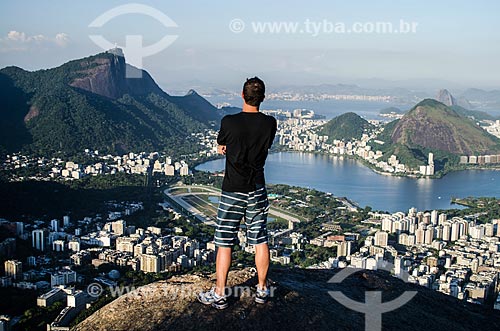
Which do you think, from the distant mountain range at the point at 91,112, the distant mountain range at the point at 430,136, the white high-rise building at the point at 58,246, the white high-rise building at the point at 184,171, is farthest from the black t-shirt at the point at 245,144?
the distant mountain range at the point at 430,136

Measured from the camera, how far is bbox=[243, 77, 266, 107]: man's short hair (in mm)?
1556

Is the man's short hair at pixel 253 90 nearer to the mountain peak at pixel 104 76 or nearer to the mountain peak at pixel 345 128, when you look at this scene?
the mountain peak at pixel 104 76

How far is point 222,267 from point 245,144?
36 centimetres

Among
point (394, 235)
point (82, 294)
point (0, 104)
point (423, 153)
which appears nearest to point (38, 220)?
point (82, 294)

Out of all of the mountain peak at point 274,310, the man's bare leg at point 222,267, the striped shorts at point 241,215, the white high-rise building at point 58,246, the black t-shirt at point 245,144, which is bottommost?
the white high-rise building at point 58,246

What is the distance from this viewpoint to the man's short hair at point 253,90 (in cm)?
156

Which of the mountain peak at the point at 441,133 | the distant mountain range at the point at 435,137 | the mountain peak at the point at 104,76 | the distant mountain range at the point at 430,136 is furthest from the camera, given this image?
the mountain peak at the point at 104,76

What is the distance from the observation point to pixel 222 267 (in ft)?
5.34

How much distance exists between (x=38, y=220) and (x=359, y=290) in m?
7.78

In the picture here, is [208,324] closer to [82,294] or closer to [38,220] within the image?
[82,294]

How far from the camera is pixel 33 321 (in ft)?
14.8

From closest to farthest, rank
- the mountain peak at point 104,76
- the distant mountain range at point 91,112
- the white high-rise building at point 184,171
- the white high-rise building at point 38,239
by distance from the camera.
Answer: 1. the white high-rise building at point 38,239
2. the white high-rise building at point 184,171
3. the distant mountain range at point 91,112
4. the mountain peak at point 104,76

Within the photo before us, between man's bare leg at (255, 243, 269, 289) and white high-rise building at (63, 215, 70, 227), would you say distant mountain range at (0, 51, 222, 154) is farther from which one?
man's bare leg at (255, 243, 269, 289)

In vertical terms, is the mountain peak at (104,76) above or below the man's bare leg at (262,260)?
above
